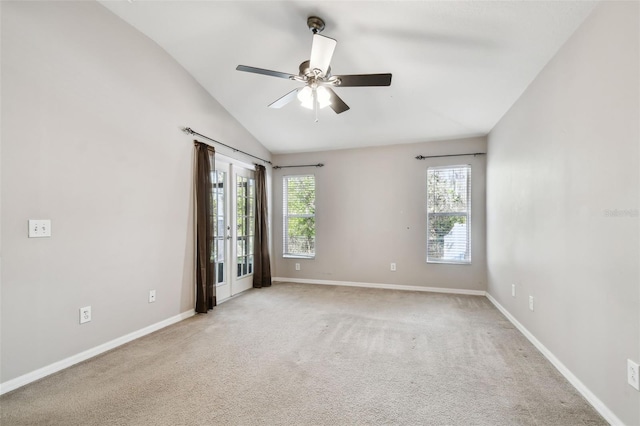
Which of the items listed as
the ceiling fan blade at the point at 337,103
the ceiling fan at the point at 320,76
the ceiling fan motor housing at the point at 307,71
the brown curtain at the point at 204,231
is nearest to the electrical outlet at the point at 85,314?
the brown curtain at the point at 204,231

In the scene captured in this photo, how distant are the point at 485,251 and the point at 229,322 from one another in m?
3.83

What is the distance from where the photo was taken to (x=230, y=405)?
192 centimetres

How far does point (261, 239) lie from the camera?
17.1 ft

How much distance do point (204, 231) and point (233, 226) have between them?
893 mm

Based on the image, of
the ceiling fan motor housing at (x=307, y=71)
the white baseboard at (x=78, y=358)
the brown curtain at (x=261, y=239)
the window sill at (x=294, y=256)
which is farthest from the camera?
the window sill at (x=294, y=256)

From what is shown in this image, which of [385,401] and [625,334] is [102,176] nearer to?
[385,401]

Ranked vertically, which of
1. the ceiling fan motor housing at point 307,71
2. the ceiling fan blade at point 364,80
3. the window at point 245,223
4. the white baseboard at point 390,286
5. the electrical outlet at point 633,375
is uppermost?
the ceiling fan motor housing at point 307,71

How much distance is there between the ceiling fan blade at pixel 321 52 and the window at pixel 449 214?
10.4ft

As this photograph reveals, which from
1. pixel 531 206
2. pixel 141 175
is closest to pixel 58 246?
pixel 141 175

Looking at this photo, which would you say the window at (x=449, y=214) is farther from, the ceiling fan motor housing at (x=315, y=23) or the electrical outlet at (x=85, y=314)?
the electrical outlet at (x=85, y=314)

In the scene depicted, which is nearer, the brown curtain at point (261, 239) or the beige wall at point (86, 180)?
the beige wall at point (86, 180)

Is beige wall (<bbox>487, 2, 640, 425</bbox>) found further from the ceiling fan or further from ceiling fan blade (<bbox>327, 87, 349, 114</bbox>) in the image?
ceiling fan blade (<bbox>327, 87, 349, 114</bbox>)

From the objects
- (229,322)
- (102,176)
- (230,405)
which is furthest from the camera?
(229,322)

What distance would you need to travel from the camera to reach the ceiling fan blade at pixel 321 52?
6.94 ft
